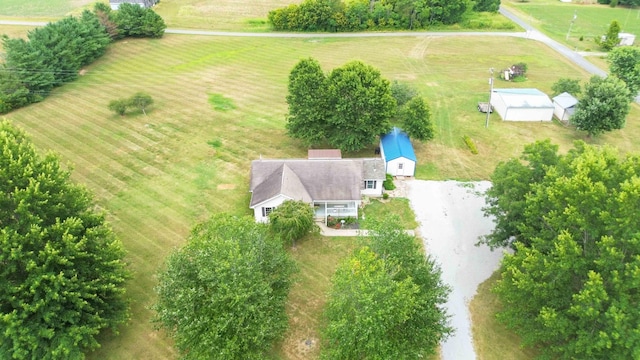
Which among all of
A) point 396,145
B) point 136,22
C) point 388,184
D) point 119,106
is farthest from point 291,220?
point 136,22

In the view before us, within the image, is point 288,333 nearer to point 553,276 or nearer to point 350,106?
point 553,276

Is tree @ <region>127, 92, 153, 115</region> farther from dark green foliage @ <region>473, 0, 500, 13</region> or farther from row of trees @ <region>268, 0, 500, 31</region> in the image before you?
dark green foliage @ <region>473, 0, 500, 13</region>

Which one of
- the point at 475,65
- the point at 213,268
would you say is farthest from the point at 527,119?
the point at 213,268

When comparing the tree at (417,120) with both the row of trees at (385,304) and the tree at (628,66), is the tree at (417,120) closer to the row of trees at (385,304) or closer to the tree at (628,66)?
the row of trees at (385,304)

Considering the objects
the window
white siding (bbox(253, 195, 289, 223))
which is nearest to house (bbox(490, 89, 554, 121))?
white siding (bbox(253, 195, 289, 223))

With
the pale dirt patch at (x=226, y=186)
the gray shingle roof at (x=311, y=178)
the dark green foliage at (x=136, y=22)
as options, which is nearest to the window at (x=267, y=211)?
the gray shingle roof at (x=311, y=178)

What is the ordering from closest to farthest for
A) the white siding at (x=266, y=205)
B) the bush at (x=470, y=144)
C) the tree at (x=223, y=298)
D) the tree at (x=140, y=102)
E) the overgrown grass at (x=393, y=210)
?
the tree at (x=223, y=298)
the white siding at (x=266, y=205)
the overgrown grass at (x=393, y=210)
the bush at (x=470, y=144)
the tree at (x=140, y=102)
